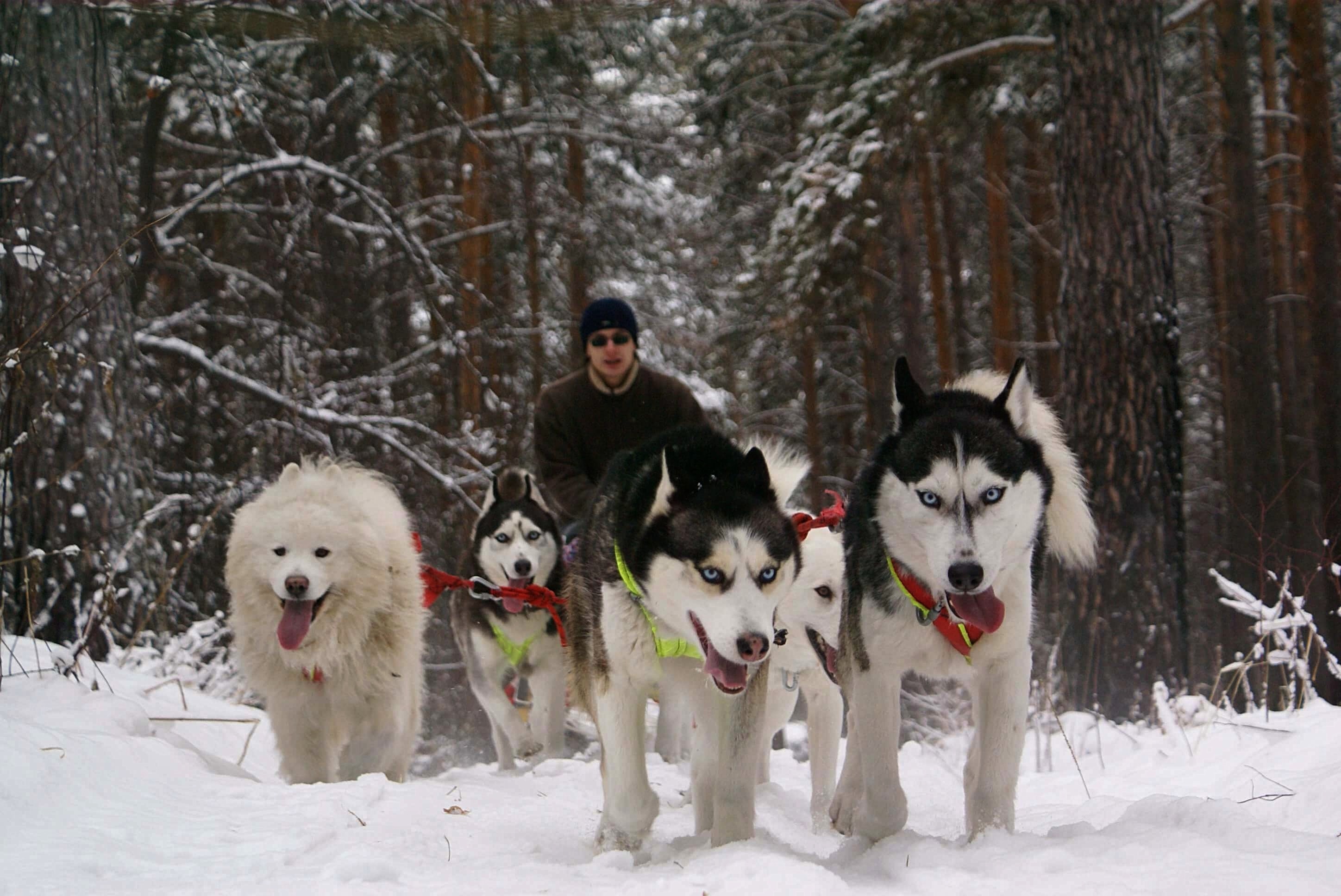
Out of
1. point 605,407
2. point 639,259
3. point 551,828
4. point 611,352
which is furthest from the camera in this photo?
point 639,259

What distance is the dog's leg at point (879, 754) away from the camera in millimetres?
3137

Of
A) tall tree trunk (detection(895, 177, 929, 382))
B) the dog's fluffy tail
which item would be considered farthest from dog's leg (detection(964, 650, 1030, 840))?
tall tree trunk (detection(895, 177, 929, 382))

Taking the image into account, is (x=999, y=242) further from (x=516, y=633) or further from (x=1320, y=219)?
(x=516, y=633)

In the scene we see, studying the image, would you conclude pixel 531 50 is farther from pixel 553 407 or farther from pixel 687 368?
pixel 553 407

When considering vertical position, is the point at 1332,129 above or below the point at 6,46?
above

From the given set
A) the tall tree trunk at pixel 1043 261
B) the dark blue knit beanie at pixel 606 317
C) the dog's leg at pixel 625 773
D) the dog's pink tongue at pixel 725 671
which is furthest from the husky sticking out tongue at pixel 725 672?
the tall tree trunk at pixel 1043 261

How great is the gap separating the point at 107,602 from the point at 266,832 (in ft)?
7.85

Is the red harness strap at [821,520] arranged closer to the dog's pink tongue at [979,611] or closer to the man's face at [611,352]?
the dog's pink tongue at [979,611]

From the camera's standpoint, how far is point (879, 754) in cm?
316

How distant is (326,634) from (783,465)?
2330 mm

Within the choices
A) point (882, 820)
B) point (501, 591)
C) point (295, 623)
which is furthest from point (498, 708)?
point (882, 820)

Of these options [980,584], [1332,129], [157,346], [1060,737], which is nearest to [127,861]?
[980,584]

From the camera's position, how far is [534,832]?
3.65 m

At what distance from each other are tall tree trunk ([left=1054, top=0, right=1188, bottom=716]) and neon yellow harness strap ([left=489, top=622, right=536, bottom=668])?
3.58 meters
